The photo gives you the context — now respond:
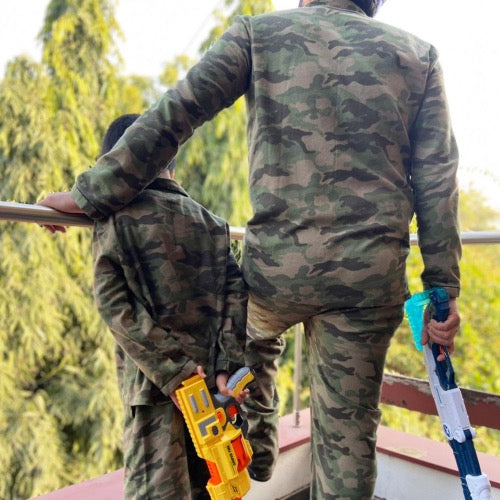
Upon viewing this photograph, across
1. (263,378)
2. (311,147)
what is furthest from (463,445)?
(311,147)

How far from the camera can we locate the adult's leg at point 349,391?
38.0 inches

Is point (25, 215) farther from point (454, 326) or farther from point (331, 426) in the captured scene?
point (454, 326)

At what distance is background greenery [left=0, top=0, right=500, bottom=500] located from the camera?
3.99 metres

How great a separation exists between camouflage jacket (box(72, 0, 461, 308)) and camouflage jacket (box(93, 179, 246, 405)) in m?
0.07

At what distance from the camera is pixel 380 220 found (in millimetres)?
937

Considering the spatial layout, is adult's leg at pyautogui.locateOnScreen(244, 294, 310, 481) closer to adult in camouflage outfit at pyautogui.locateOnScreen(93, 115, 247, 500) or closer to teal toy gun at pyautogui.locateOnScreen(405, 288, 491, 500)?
adult in camouflage outfit at pyautogui.locateOnScreen(93, 115, 247, 500)

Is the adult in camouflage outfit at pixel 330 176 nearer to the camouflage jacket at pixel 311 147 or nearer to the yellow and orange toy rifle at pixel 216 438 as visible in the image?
the camouflage jacket at pixel 311 147

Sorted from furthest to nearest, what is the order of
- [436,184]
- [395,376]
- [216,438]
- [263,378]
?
[395,376], [263,378], [436,184], [216,438]

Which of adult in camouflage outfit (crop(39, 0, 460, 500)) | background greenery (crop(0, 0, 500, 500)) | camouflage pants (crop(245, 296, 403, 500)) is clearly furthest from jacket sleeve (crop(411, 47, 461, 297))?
background greenery (crop(0, 0, 500, 500))

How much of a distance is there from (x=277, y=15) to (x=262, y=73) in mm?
121

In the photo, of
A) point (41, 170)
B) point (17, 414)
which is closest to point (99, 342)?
point (17, 414)

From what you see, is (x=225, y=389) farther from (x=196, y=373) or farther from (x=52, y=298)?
(x=52, y=298)

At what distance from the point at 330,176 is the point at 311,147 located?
0.21 feet

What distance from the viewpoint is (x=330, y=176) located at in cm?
94
